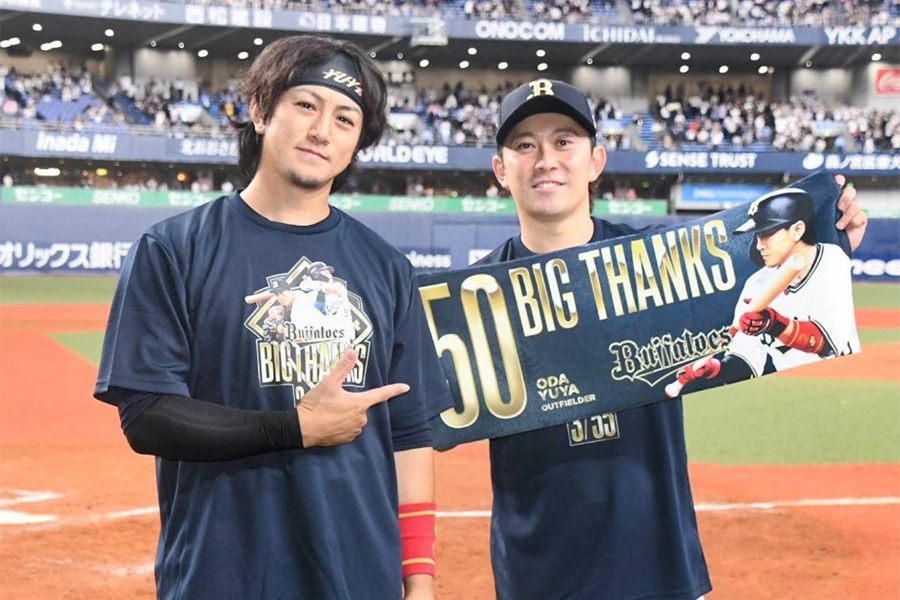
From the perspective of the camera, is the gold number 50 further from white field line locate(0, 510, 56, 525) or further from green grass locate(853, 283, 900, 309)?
green grass locate(853, 283, 900, 309)

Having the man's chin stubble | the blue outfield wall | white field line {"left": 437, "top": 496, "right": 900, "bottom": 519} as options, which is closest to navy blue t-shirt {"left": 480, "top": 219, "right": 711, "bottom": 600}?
the man's chin stubble

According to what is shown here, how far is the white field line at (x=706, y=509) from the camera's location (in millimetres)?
6719

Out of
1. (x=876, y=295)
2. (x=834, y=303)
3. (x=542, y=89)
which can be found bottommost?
(x=876, y=295)

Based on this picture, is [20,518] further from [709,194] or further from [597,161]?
[709,194]

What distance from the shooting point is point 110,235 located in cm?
2956

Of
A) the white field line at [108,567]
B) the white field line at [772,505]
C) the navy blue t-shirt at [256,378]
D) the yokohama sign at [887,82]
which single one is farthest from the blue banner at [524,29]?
the navy blue t-shirt at [256,378]

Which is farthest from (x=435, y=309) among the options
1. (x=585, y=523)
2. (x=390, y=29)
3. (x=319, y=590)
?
(x=390, y=29)

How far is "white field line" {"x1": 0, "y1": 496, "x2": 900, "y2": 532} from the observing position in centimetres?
672

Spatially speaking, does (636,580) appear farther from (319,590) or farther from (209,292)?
(209,292)

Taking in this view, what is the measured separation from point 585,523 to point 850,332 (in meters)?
1.37

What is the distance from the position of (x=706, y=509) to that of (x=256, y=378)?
5464mm

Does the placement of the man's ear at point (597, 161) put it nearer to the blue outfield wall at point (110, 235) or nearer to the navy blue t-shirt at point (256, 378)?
the navy blue t-shirt at point (256, 378)

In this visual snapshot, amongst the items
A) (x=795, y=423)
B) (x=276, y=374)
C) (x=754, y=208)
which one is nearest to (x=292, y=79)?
(x=276, y=374)

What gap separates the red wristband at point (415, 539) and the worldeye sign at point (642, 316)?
807mm
